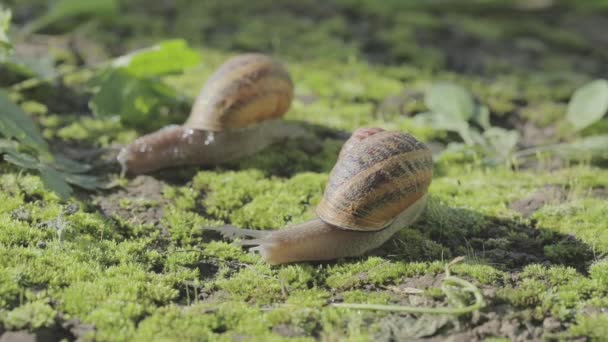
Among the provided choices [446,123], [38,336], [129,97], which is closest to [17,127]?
[129,97]

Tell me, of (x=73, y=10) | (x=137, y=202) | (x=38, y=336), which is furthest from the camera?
(x=73, y=10)

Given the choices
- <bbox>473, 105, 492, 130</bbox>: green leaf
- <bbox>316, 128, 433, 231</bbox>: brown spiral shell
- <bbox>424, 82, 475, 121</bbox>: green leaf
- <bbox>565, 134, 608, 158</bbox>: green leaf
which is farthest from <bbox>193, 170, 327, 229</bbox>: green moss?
<bbox>565, 134, 608, 158</bbox>: green leaf

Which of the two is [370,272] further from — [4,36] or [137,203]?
[4,36]

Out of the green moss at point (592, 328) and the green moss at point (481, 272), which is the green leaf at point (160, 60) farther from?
the green moss at point (592, 328)

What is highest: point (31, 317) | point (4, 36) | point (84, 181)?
point (4, 36)

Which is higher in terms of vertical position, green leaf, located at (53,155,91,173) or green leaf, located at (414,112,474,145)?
green leaf, located at (53,155,91,173)

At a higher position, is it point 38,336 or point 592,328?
point 38,336

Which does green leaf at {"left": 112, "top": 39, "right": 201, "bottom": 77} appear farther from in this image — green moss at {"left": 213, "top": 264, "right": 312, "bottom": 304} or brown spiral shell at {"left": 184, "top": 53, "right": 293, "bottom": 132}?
green moss at {"left": 213, "top": 264, "right": 312, "bottom": 304}
